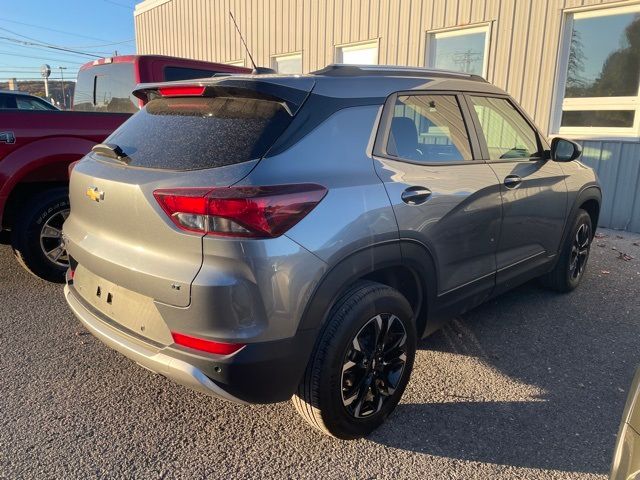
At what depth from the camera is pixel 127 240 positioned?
2.27 m

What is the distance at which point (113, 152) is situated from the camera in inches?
99.9

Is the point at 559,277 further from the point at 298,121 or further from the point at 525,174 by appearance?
the point at 298,121

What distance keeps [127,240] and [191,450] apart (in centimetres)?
105

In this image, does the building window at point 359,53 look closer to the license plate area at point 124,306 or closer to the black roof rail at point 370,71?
the black roof rail at point 370,71

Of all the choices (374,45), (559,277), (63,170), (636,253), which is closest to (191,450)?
(63,170)

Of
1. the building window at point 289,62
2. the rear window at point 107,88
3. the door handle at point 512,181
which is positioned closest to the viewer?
the door handle at point 512,181

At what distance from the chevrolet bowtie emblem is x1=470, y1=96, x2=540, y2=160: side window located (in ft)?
7.66

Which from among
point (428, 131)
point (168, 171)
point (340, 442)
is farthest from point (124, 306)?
point (428, 131)

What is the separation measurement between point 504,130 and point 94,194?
2856 mm

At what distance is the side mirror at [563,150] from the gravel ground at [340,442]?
1294mm

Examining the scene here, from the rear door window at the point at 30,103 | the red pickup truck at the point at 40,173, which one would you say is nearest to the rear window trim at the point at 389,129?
the red pickup truck at the point at 40,173

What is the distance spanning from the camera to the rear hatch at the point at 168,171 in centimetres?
207

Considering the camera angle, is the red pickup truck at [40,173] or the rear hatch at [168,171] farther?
the red pickup truck at [40,173]

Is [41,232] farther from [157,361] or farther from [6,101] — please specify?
[6,101]
